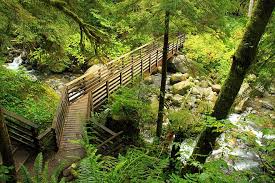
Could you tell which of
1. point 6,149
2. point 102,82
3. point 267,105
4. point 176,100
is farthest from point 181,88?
point 6,149

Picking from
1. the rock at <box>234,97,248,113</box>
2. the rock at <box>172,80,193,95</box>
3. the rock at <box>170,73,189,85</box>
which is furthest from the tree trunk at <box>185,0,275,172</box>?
the rock at <box>170,73,189,85</box>

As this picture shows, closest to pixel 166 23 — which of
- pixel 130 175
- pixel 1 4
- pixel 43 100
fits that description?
pixel 1 4

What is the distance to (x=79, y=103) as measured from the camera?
38.3 ft

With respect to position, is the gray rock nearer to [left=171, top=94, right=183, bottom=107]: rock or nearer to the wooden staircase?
[left=171, top=94, right=183, bottom=107]: rock

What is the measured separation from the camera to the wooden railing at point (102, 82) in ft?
33.7

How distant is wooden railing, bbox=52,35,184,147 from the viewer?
10.3 metres

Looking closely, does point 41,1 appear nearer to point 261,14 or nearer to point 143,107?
point 261,14

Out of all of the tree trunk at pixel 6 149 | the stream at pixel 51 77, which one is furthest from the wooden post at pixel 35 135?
the stream at pixel 51 77

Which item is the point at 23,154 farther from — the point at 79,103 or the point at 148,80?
the point at 148,80

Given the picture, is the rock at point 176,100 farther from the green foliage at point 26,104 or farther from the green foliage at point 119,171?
the green foliage at point 119,171

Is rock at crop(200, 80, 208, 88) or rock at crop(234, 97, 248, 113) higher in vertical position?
rock at crop(200, 80, 208, 88)

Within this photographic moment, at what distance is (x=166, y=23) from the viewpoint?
7961 millimetres

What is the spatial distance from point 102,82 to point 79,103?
161 centimetres

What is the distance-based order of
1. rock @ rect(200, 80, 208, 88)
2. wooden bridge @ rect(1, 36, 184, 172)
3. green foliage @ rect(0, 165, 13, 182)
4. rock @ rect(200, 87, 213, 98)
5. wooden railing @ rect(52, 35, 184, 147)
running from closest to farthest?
green foliage @ rect(0, 165, 13, 182) → wooden bridge @ rect(1, 36, 184, 172) → wooden railing @ rect(52, 35, 184, 147) → rock @ rect(200, 87, 213, 98) → rock @ rect(200, 80, 208, 88)
